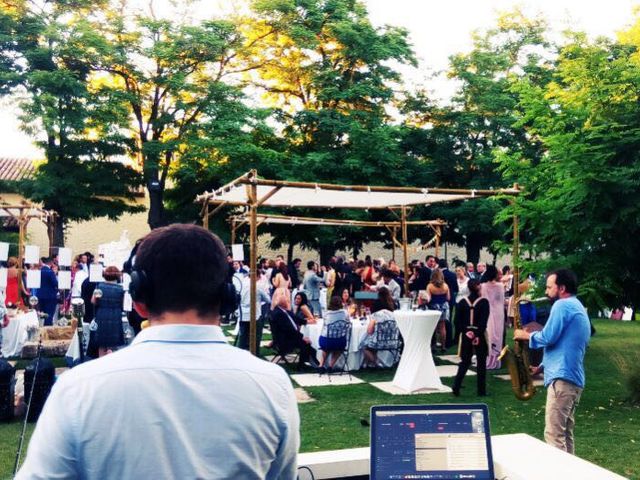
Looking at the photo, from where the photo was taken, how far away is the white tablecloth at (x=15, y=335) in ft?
38.6

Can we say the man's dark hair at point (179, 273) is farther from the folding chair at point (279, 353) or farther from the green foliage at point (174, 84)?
the green foliage at point (174, 84)

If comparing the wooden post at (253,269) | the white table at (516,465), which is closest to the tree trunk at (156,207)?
the wooden post at (253,269)

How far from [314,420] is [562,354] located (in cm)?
326

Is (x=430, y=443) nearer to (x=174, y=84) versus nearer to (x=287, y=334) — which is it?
(x=287, y=334)

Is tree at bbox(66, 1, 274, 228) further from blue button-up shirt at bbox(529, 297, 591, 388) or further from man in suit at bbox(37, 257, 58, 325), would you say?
blue button-up shirt at bbox(529, 297, 591, 388)

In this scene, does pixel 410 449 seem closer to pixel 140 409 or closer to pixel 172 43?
pixel 140 409

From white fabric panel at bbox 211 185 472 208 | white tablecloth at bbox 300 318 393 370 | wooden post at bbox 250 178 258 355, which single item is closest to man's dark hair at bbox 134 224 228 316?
wooden post at bbox 250 178 258 355

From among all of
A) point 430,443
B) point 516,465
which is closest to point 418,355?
point 516,465

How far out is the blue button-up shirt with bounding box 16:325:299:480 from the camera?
124 cm

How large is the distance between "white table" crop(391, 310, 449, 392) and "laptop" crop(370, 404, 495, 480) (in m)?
6.85

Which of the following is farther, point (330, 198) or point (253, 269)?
point (330, 198)

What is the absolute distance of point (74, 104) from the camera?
2259 centimetres

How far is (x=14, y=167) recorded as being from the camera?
32.7m

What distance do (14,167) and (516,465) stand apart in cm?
3444
